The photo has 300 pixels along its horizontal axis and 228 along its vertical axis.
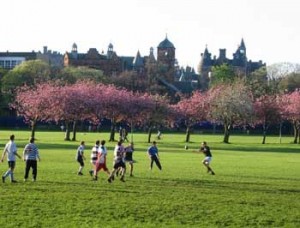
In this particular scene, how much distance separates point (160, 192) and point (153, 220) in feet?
18.7

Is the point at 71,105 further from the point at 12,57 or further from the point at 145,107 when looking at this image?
the point at 12,57

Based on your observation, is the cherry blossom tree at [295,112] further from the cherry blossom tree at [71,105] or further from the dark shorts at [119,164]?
the dark shorts at [119,164]

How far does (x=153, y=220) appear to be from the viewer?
18766 millimetres

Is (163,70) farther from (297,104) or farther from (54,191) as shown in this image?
(54,191)

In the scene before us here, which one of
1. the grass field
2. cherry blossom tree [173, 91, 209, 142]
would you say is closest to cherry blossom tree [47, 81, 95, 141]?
cherry blossom tree [173, 91, 209, 142]

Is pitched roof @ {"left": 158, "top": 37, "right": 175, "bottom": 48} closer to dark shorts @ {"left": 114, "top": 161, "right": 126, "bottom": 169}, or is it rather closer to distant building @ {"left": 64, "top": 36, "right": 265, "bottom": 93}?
distant building @ {"left": 64, "top": 36, "right": 265, "bottom": 93}

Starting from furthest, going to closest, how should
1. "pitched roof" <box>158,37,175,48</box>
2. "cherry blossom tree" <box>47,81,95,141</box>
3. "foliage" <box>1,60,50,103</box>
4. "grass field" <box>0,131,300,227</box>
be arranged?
"pitched roof" <box>158,37,175,48</box> → "foliage" <box>1,60,50,103</box> → "cherry blossom tree" <box>47,81,95,141</box> → "grass field" <box>0,131,300,227</box>

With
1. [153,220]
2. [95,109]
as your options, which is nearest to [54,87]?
[95,109]

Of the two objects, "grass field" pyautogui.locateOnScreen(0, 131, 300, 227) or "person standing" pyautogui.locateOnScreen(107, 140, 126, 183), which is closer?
"grass field" pyautogui.locateOnScreen(0, 131, 300, 227)

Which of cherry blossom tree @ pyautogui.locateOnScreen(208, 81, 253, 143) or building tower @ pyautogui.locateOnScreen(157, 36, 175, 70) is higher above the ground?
building tower @ pyautogui.locateOnScreen(157, 36, 175, 70)

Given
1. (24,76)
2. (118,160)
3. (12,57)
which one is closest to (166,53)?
(12,57)

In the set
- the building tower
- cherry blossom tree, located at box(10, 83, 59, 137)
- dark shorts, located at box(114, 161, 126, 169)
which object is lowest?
dark shorts, located at box(114, 161, 126, 169)

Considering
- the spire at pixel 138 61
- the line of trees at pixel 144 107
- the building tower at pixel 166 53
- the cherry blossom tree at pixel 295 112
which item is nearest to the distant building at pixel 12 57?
the spire at pixel 138 61

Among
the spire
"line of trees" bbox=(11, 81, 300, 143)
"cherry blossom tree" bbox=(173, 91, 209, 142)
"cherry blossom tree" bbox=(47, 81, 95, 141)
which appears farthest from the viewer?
the spire
